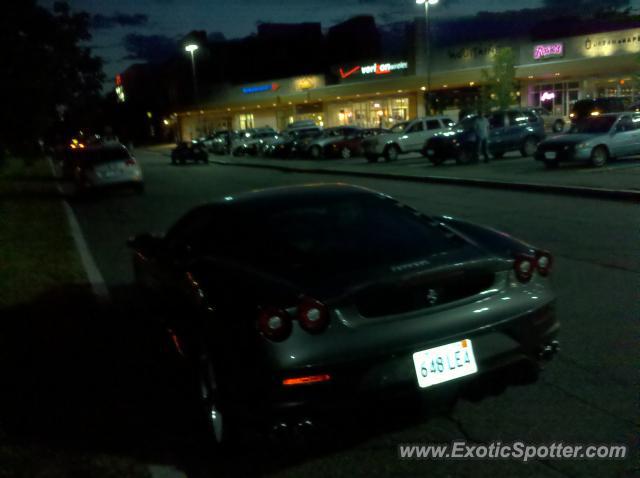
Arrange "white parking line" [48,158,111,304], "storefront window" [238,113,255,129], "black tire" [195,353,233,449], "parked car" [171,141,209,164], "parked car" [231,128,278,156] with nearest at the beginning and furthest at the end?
"black tire" [195,353,233,449], "white parking line" [48,158,111,304], "parked car" [171,141,209,164], "parked car" [231,128,278,156], "storefront window" [238,113,255,129]

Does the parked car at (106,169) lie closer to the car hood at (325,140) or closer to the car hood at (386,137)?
the car hood at (386,137)

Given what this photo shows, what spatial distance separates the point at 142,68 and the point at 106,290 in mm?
138608

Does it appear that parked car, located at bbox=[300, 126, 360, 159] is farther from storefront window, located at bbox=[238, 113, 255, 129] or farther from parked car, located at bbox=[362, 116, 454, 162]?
storefront window, located at bbox=[238, 113, 255, 129]

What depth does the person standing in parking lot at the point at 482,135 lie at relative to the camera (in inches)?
927

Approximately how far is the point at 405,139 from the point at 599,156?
11.2m

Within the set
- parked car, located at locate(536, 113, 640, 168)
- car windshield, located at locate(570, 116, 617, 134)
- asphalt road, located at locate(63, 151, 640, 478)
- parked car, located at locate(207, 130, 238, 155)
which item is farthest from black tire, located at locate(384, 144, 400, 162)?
asphalt road, located at locate(63, 151, 640, 478)

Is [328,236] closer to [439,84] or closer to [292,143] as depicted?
[292,143]

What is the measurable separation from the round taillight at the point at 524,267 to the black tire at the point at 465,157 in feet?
68.1

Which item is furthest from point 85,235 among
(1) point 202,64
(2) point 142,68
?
(2) point 142,68

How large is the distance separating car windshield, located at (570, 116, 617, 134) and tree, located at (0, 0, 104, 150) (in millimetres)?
16854

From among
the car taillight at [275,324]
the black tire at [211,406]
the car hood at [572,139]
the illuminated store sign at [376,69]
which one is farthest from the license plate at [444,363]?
the illuminated store sign at [376,69]

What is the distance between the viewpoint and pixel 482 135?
2359 cm

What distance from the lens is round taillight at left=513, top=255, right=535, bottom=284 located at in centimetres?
401
